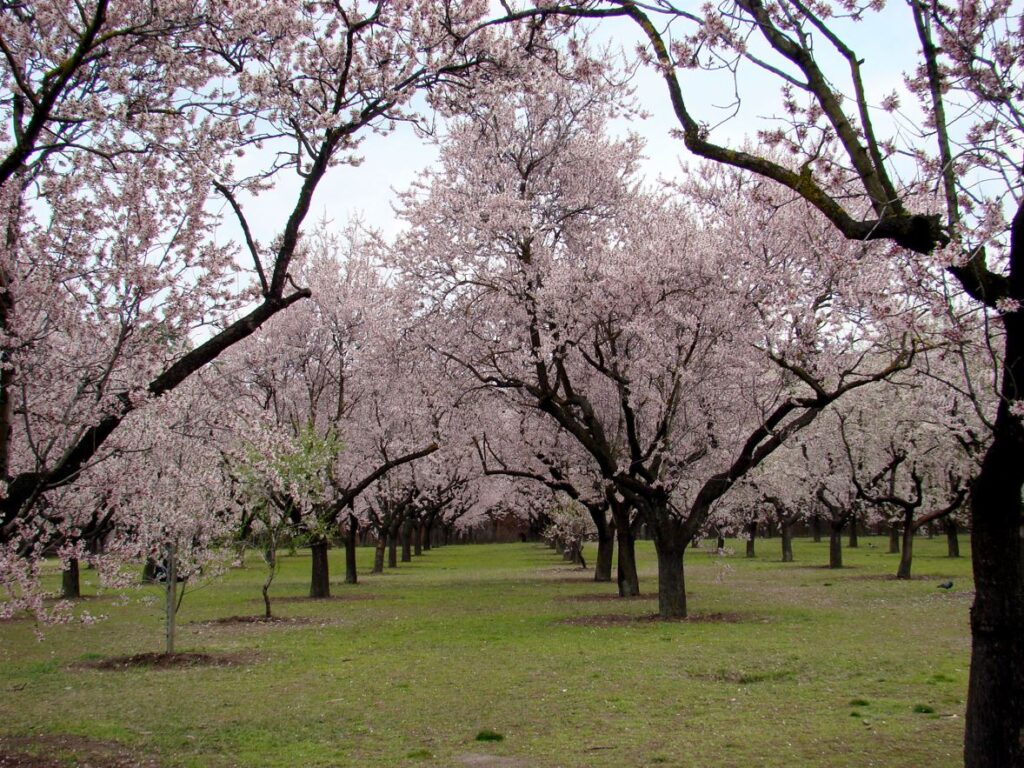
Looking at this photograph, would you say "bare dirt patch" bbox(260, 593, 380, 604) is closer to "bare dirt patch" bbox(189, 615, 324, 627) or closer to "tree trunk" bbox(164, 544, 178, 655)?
"bare dirt patch" bbox(189, 615, 324, 627)

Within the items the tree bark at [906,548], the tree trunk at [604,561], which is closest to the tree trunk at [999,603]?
the tree bark at [906,548]

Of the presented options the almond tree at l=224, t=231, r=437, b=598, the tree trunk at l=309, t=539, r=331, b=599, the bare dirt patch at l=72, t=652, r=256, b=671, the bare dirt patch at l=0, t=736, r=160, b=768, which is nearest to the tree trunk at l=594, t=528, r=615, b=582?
the almond tree at l=224, t=231, r=437, b=598

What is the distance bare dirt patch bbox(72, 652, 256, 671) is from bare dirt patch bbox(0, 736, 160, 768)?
16.6 ft

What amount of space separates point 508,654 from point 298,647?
164 inches

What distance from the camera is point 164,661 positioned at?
555 inches

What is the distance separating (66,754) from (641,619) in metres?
12.5

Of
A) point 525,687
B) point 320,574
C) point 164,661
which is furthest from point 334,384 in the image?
point 525,687

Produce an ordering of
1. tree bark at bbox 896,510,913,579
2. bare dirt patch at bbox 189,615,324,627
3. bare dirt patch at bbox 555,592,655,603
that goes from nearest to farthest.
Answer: bare dirt patch at bbox 189,615,324,627, bare dirt patch at bbox 555,592,655,603, tree bark at bbox 896,510,913,579

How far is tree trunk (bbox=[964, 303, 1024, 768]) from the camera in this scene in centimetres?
562

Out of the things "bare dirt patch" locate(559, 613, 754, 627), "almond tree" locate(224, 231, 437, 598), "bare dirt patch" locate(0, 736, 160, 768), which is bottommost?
"bare dirt patch" locate(559, 613, 754, 627)

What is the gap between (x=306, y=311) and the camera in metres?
27.6

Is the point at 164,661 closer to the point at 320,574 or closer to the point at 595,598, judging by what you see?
the point at 595,598

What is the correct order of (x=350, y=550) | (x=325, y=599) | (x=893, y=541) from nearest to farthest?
(x=325, y=599)
(x=350, y=550)
(x=893, y=541)

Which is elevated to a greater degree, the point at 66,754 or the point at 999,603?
the point at 999,603
